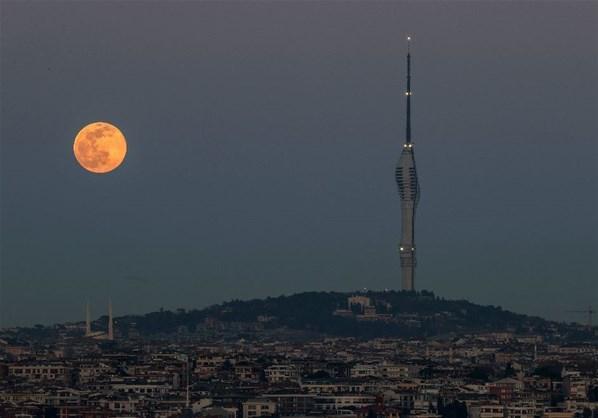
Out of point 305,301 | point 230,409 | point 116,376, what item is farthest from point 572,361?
point 305,301

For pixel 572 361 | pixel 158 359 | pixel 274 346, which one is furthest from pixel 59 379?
pixel 274 346

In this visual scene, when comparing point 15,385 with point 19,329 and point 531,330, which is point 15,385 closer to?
point 19,329

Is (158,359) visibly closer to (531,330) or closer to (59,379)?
(59,379)

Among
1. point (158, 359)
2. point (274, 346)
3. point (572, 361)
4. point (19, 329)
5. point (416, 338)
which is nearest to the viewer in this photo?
point (158, 359)

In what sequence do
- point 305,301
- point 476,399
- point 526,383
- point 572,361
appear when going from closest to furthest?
point 476,399, point 526,383, point 572,361, point 305,301

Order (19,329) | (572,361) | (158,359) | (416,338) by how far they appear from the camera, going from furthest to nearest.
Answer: (416,338), (19,329), (572,361), (158,359)

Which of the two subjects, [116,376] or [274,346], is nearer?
[116,376]
